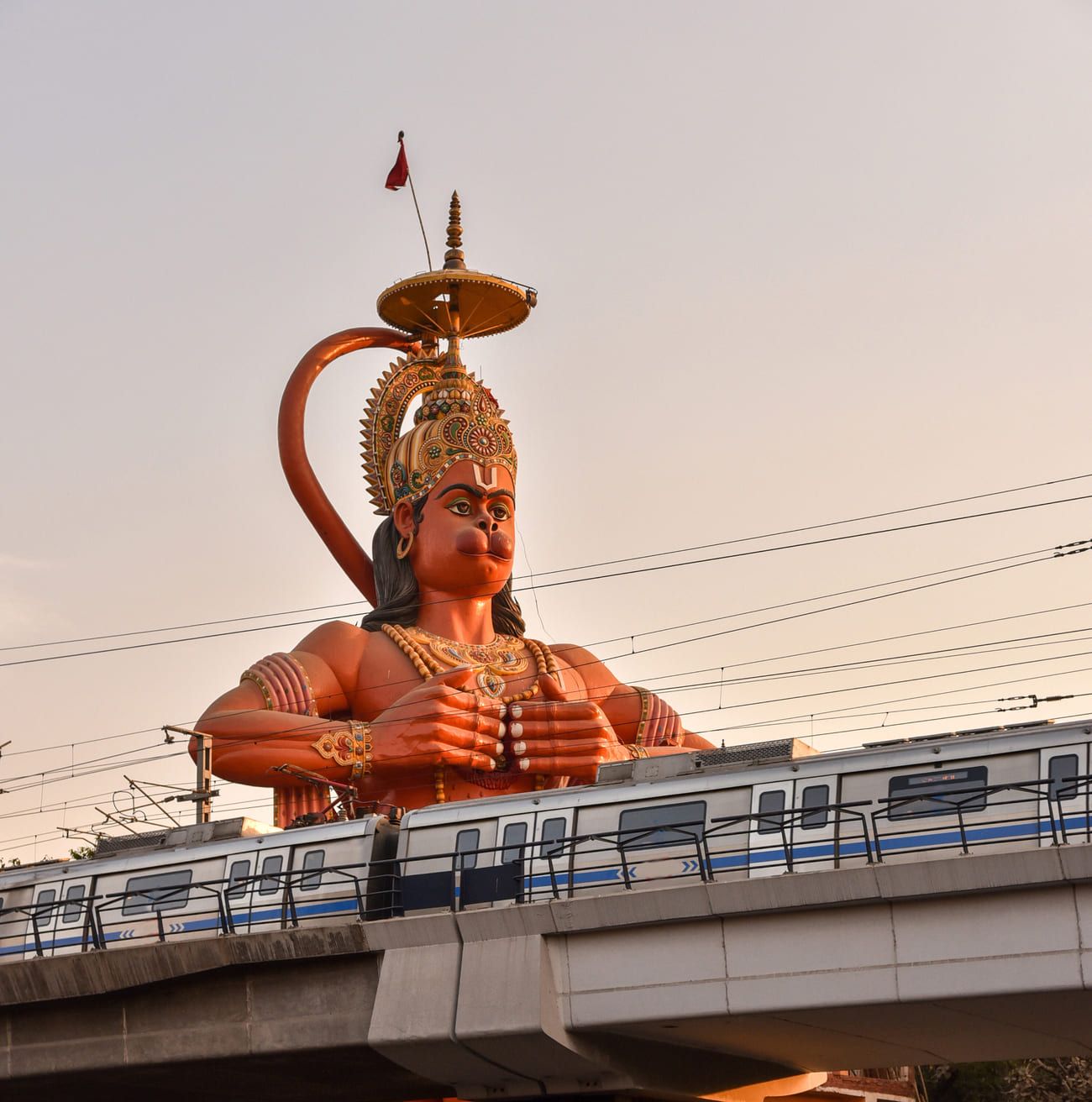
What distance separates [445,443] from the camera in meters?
38.8

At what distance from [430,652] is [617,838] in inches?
446

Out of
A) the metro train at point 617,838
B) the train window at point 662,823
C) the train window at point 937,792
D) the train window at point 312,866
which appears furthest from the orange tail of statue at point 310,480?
the train window at point 937,792

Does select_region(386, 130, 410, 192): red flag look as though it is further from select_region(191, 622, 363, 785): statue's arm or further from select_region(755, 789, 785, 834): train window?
select_region(755, 789, 785, 834): train window

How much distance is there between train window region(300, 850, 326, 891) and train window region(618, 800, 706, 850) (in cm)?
479

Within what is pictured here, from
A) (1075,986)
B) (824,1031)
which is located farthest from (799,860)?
(1075,986)

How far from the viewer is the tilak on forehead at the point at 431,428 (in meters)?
38.8

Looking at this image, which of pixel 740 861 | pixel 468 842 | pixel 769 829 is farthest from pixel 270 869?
pixel 769 829

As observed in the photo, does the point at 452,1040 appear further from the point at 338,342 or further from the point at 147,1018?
the point at 338,342

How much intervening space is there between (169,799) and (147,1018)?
30.6 feet

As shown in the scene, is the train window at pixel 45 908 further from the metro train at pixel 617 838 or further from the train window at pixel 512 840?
the train window at pixel 512 840

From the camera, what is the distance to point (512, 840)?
2794 centimetres

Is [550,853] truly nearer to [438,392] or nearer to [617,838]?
[617,838]

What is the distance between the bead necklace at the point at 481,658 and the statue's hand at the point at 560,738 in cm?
59

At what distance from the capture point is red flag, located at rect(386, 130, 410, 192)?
41719 millimetres
